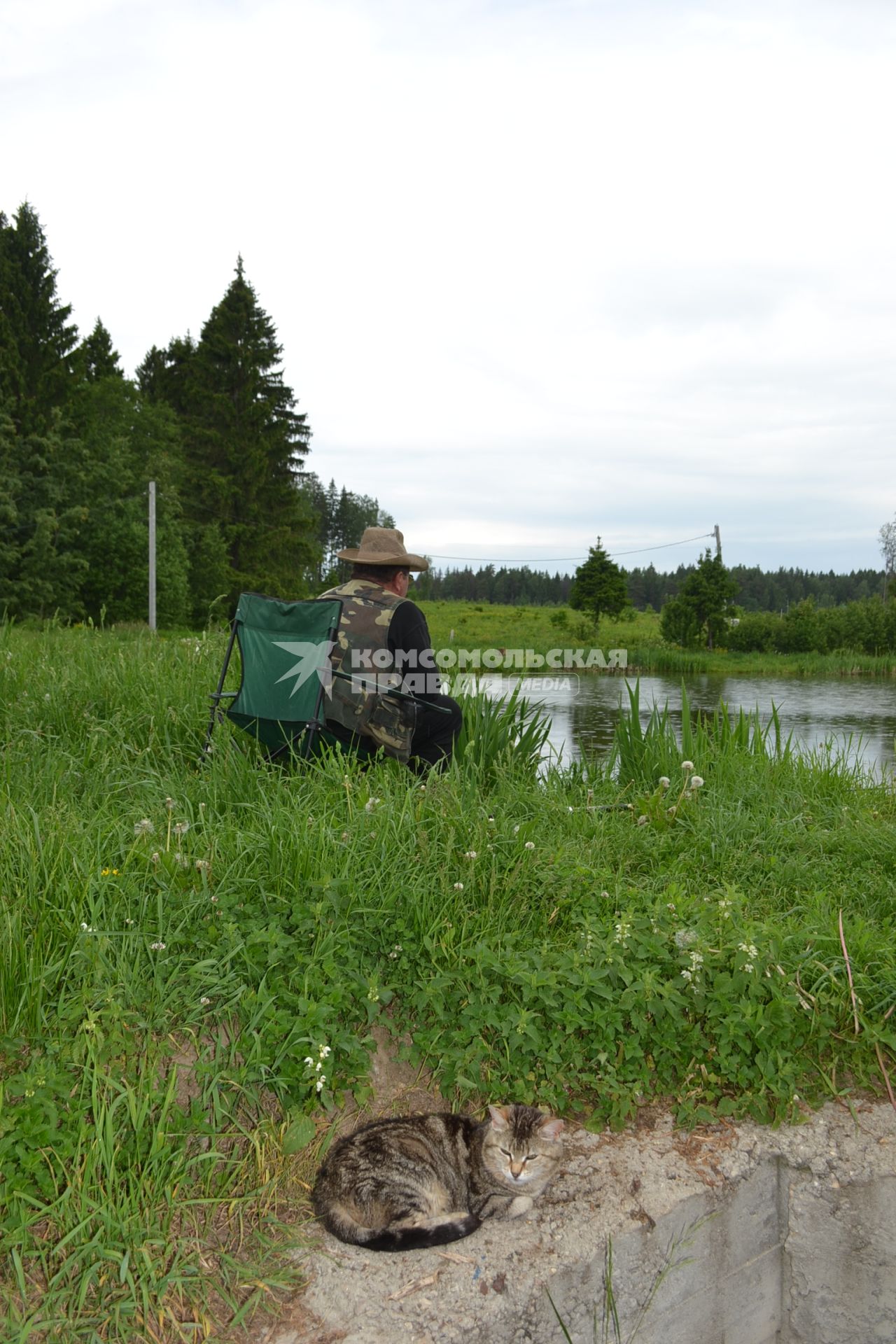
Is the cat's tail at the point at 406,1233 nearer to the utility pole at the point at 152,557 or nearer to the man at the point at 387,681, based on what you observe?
the man at the point at 387,681

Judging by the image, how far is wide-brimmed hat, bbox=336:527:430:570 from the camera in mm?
4105

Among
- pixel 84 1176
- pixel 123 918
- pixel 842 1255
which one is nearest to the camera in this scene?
pixel 84 1176

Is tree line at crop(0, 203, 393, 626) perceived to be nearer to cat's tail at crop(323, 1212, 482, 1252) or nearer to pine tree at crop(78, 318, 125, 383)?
pine tree at crop(78, 318, 125, 383)

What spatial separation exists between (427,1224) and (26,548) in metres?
28.7

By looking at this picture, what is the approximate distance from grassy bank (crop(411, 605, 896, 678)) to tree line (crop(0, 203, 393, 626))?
809 cm

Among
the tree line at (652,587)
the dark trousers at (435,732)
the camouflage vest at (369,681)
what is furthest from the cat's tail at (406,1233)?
the tree line at (652,587)

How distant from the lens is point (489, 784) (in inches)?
161

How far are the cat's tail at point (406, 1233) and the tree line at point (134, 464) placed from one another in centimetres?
2724

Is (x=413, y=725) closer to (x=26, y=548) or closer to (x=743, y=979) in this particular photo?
(x=743, y=979)

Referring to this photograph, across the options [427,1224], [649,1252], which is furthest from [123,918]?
[649,1252]

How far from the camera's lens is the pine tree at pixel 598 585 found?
1476 inches

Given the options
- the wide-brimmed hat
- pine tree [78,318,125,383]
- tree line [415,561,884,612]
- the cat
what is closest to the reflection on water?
the wide-brimmed hat

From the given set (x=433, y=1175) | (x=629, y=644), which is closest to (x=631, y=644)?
(x=629, y=644)

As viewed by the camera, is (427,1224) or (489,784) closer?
(427,1224)
